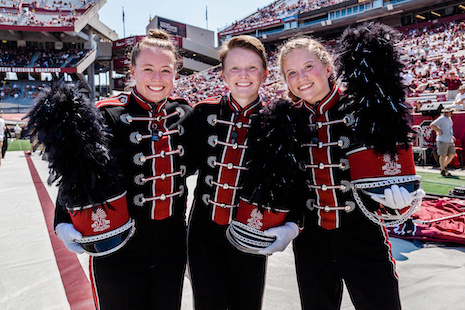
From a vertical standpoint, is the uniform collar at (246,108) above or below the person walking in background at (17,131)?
below

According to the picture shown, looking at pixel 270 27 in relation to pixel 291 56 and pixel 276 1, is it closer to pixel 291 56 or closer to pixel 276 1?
pixel 276 1

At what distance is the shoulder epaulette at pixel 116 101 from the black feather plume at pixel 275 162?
739 mm

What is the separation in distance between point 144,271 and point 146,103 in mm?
861

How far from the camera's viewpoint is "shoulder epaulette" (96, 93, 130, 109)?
164 centimetres

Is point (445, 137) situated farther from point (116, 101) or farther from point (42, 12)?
point (42, 12)

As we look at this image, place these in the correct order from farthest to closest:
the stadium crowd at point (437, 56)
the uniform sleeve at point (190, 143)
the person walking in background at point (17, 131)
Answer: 1. the person walking in background at point (17, 131)
2. the stadium crowd at point (437, 56)
3. the uniform sleeve at point (190, 143)

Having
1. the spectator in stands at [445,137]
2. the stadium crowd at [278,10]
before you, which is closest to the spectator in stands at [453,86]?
the spectator in stands at [445,137]

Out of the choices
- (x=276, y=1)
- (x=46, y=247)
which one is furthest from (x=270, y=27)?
(x=46, y=247)

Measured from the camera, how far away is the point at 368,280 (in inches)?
56.4

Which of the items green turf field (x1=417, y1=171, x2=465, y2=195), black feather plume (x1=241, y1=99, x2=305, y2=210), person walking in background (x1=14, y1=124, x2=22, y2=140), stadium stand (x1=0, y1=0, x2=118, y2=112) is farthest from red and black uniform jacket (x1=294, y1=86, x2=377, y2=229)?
stadium stand (x1=0, y1=0, x2=118, y2=112)

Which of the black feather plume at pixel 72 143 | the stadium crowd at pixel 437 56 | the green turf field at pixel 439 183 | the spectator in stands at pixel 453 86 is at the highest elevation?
the stadium crowd at pixel 437 56

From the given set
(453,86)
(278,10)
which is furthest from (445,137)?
(278,10)

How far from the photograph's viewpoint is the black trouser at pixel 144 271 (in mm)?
1496

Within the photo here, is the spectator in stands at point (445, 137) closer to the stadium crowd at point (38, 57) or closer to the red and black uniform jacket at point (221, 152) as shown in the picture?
the red and black uniform jacket at point (221, 152)
